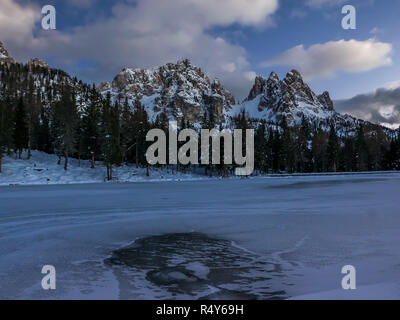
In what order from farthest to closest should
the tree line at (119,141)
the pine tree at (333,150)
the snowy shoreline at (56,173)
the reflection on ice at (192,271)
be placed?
the pine tree at (333,150) < the tree line at (119,141) < the snowy shoreline at (56,173) < the reflection on ice at (192,271)

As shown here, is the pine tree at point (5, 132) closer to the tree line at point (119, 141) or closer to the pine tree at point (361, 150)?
the tree line at point (119, 141)

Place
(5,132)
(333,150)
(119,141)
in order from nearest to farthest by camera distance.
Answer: (5,132)
(119,141)
(333,150)

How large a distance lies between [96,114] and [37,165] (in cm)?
1710

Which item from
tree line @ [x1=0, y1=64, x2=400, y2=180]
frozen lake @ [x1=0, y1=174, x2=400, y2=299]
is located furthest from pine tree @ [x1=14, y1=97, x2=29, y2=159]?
frozen lake @ [x1=0, y1=174, x2=400, y2=299]

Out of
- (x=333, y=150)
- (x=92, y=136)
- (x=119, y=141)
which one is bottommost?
(x=333, y=150)

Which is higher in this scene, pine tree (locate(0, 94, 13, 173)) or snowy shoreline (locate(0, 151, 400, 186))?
pine tree (locate(0, 94, 13, 173))

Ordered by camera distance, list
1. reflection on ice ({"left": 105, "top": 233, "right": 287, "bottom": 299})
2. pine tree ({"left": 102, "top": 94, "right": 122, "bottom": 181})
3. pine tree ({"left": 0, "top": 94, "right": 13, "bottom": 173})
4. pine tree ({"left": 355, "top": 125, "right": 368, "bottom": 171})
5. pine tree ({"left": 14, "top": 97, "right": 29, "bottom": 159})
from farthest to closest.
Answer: pine tree ({"left": 355, "top": 125, "right": 368, "bottom": 171})
pine tree ({"left": 14, "top": 97, "right": 29, "bottom": 159})
pine tree ({"left": 102, "top": 94, "right": 122, "bottom": 181})
pine tree ({"left": 0, "top": 94, "right": 13, "bottom": 173})
reflection on ice ({"left": 105, "top": 233, "right": 287, "bottom": 299})

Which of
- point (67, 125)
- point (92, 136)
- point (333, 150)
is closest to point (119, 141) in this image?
point (92, 136)

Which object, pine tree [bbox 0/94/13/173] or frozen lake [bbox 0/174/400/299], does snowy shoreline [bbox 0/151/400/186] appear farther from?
frozen lake [bbox 0/174/400/299]

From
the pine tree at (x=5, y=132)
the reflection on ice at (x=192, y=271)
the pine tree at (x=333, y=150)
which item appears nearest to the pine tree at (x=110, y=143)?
the pine tree at (x=5, y=132)

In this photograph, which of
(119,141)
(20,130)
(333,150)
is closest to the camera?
(119,141)

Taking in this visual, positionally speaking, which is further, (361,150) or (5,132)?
(361,150)

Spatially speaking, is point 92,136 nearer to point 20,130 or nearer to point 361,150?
point 20,130

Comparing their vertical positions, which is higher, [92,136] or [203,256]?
[92,136]
